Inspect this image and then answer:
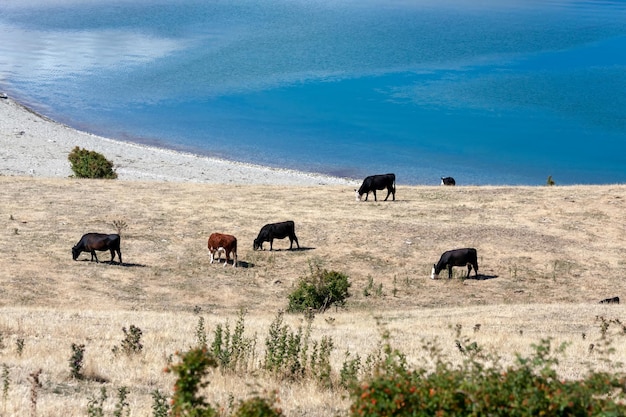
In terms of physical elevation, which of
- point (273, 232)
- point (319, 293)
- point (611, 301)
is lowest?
point (611, 301)

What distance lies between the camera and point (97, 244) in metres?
28.7

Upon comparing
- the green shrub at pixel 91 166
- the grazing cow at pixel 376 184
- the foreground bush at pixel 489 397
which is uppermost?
the green shrub at pixel 91 166

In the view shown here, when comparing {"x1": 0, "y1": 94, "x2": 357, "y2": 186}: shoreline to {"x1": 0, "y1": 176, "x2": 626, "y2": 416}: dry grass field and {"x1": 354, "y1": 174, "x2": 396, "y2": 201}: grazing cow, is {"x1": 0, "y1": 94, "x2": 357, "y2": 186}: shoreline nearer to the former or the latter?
{"x1": 0, "y1": 176, "x2": 626, "y2": 416}: dry grass field

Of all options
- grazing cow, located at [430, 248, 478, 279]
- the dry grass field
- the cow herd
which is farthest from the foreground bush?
the cow herd

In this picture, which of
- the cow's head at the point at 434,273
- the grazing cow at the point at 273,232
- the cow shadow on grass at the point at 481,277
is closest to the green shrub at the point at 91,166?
the grazing cow at the point at 273,232

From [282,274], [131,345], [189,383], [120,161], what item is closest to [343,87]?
[120,161]

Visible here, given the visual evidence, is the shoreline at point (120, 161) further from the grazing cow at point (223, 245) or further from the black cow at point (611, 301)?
the black cow at point (611, 301)

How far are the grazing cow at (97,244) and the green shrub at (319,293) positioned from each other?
6.78m

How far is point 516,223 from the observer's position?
3619 cm

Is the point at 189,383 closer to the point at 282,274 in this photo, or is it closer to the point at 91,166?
the point at 282,274

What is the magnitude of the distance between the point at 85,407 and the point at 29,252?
768 inches

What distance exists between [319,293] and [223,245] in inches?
225

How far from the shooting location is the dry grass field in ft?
46.5

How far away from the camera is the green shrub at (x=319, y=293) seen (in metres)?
24.9
